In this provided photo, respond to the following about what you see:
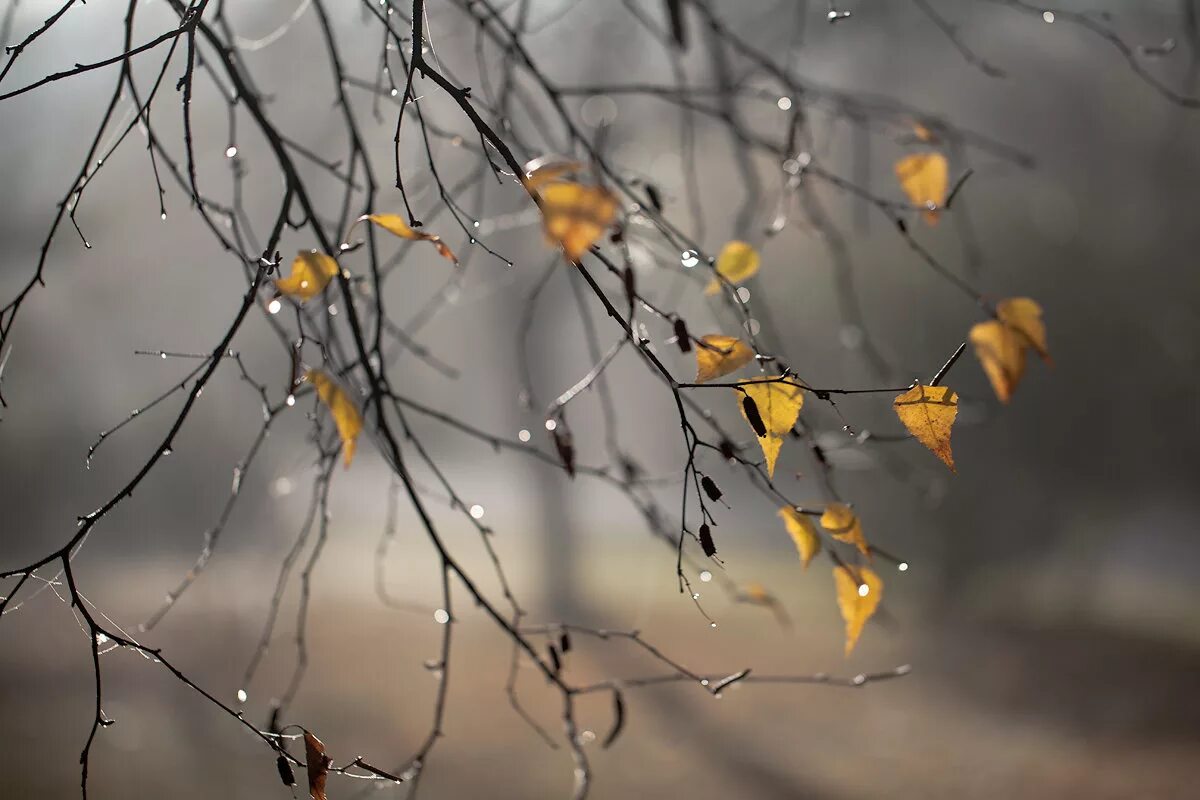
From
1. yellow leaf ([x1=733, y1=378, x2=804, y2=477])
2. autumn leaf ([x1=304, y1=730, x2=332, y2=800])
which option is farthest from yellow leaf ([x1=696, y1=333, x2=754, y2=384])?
autumn leaf ([x1=304, y1=730, x2=332, y2=800])

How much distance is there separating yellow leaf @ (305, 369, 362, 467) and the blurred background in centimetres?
173

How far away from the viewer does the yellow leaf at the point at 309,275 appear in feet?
1.38

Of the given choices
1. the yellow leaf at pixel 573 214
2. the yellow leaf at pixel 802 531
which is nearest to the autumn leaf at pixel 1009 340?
the yellow leaf at pixel 802 531

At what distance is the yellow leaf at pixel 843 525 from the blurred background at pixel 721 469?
1679 millimetres

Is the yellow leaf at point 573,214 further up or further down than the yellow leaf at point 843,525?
further up

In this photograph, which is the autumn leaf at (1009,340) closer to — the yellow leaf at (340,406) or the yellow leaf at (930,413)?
the yellow leaf at (930,413)

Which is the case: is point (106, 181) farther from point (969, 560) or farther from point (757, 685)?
point (969, 560)

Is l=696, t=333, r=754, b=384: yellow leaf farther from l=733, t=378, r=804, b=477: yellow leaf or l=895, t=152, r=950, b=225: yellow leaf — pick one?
l=895, t=152, r=950, b=225: yellow leaf

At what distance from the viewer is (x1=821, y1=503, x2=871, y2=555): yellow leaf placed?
47 centimetres

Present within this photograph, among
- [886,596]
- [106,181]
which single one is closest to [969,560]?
[886,596]

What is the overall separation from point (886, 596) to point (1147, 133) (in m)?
1.63

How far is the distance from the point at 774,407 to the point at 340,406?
7.4 inches

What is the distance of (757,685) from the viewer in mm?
2645

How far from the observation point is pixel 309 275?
424mm
